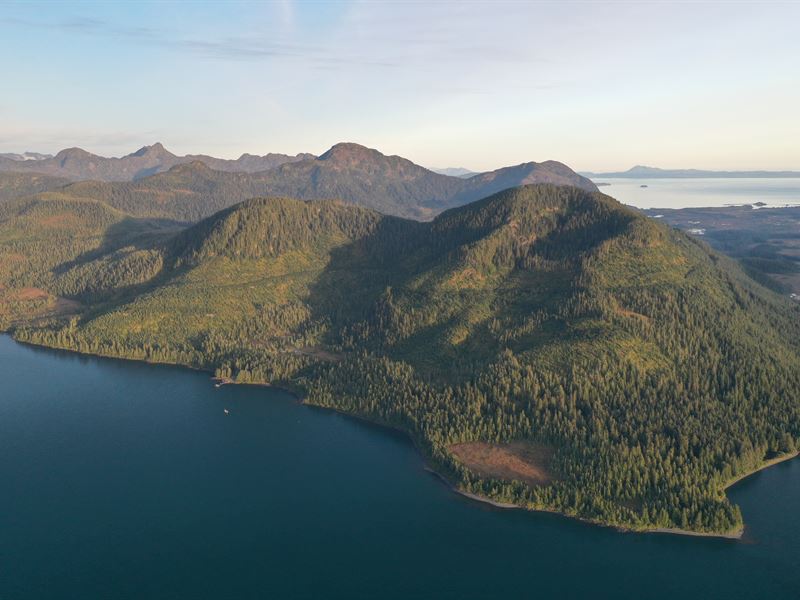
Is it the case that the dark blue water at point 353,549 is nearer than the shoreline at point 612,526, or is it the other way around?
the dark blue water at point 353,549

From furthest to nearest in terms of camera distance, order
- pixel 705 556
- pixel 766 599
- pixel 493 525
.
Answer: pixel 493 525
pixel 705 556
pixel 766 599

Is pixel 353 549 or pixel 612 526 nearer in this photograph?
pixel 353 549

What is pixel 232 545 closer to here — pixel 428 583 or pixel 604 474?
pixel 428 583

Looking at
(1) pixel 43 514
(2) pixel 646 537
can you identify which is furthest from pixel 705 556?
(1) pixel 43 514

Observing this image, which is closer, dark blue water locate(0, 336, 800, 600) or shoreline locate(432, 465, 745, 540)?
dark blue water locate(0, 336, 800, 600)

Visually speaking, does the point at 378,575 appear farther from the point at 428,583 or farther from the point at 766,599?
the point at 766,599

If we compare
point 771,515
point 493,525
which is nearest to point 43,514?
point 493,525

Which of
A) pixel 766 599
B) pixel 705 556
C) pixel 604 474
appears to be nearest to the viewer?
pixel 766 599

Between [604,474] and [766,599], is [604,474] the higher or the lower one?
the higher one

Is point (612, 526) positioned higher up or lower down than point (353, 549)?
higher up

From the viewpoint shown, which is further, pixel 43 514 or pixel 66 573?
pixel 43 514
